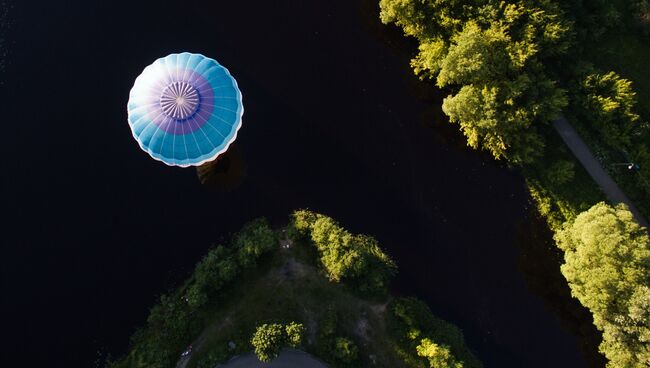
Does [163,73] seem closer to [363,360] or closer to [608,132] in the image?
[363,360]

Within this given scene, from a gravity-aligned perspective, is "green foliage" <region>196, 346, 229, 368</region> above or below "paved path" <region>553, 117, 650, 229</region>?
below

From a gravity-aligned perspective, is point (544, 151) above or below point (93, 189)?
above

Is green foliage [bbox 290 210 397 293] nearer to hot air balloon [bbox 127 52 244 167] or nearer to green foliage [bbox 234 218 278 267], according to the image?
green foliage [bbox 234 218 278 267]

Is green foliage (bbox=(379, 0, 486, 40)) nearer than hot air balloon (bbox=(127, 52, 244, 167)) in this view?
No

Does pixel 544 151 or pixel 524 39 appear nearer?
pixel 524 39

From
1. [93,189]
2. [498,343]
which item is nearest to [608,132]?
[498,343]

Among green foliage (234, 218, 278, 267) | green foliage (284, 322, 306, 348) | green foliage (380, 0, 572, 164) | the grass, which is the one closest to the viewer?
green foliage (284, 322, 306, 348)

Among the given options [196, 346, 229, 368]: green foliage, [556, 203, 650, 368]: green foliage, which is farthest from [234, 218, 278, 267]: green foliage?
[556, 203, 650, 368]: green foliage

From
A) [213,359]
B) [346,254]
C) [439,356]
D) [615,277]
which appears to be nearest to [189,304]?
[213,359]
